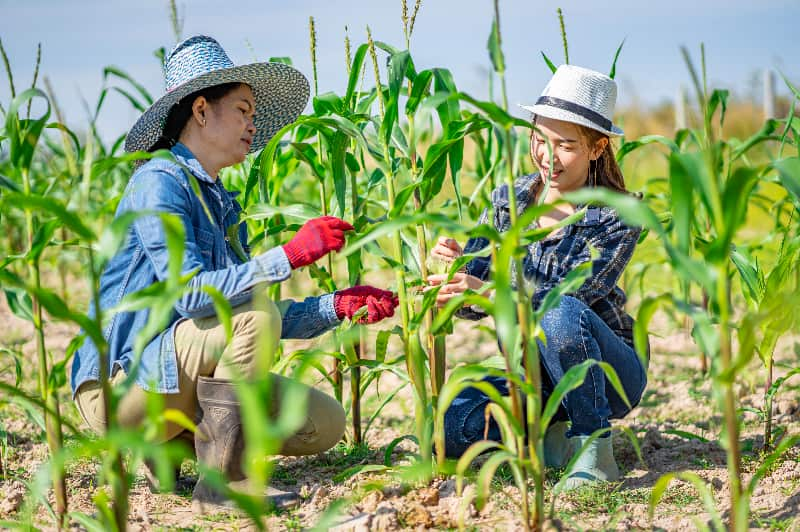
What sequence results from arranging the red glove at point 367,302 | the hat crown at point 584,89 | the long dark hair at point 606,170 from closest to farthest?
the red glove at point 367,302
the hat crown at point 584,89
the long dark hair at point 606,170

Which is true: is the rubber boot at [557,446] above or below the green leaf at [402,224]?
below

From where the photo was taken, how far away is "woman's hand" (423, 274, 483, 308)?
2200 mm

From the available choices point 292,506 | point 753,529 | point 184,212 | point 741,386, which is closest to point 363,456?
point 292,506

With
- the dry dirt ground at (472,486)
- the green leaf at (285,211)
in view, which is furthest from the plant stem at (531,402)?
the green leaf at (285,211)

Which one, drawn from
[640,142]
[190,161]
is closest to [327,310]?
[190,161]

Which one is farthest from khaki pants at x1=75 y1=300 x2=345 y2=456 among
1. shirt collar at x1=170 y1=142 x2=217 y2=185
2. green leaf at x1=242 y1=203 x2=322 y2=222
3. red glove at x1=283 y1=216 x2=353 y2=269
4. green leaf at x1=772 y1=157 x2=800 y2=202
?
green leaf at x1=772 y1=157 x2=800 y2=202

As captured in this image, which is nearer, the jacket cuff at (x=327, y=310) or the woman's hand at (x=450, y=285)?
the woman's hand at (x=450, y=285)

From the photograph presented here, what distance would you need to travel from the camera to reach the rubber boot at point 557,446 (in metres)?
2.60

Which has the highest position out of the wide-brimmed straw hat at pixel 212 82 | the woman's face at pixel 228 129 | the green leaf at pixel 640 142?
the wide-brimmed straw hat at pixel 212 82

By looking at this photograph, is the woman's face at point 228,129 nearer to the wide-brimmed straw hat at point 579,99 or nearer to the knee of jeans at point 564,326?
the wide-brimmed straw hat at point 579,99

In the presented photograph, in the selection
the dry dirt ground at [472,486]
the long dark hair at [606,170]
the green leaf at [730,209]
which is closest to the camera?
the green leaf at [730,209]

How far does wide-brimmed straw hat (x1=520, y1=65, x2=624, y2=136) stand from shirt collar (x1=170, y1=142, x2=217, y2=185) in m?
0.98

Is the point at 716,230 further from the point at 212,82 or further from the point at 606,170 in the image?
the point at 212,82

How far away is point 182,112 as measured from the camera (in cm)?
251
